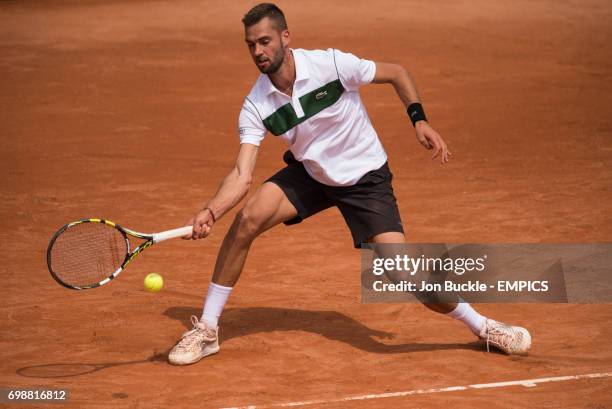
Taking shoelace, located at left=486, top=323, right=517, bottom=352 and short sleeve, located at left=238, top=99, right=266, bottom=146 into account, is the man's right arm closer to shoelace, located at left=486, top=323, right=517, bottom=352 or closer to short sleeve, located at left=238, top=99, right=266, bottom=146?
short sleeve, located at left=238, top=99, right=266, bottom=146

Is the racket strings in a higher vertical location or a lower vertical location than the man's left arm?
lower

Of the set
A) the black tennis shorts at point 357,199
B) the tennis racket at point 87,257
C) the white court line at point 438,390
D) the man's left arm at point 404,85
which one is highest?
the man's left arm at point 404,85

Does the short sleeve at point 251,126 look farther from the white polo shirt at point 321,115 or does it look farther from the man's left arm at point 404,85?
the man's left arm at point 404,85

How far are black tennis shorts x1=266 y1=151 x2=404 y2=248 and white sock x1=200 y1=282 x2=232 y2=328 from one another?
63 cm

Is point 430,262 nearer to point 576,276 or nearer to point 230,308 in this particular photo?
point 576,276

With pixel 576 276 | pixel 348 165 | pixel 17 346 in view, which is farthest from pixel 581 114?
pixel 17 346

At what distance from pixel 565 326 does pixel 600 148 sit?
18.0ft

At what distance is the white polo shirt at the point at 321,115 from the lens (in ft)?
21.4

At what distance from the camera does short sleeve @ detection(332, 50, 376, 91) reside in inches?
259

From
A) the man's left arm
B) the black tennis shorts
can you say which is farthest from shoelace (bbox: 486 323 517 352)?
the man's left arm

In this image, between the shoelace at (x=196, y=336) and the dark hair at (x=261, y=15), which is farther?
the shoelace at (x=196, y=336)

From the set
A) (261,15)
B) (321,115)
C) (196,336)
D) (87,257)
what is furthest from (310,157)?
(87,257)

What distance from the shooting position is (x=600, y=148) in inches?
→ 482

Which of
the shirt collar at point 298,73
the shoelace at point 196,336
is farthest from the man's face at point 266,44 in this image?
the shoelace at point 196,336
